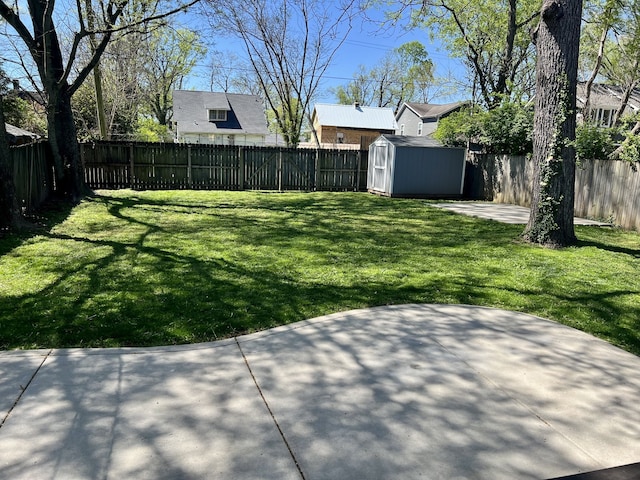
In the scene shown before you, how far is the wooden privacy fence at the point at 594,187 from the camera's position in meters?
10.1

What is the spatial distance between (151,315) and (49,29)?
9106 mm

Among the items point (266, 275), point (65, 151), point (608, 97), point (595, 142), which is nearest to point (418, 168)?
point (595, 142)

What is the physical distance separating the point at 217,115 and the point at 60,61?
25786mm

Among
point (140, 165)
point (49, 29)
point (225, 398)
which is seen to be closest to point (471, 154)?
point (140, 165)

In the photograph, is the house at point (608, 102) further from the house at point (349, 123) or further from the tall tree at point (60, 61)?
the tall tree at point (60, 61)

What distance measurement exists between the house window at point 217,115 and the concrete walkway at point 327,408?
34.7 m

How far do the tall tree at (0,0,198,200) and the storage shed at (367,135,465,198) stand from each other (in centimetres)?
753

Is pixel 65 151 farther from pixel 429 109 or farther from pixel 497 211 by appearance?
pixel 429 109

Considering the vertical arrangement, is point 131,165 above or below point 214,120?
below

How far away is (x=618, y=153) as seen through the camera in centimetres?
1083

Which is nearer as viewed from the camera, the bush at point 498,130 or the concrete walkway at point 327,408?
the concrete walkway at point 327,408

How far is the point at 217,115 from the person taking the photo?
36.3 metres

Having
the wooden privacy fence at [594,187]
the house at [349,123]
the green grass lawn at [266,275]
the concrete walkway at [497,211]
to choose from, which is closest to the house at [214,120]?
the house at [349,123]

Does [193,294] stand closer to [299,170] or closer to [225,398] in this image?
[225,398]
